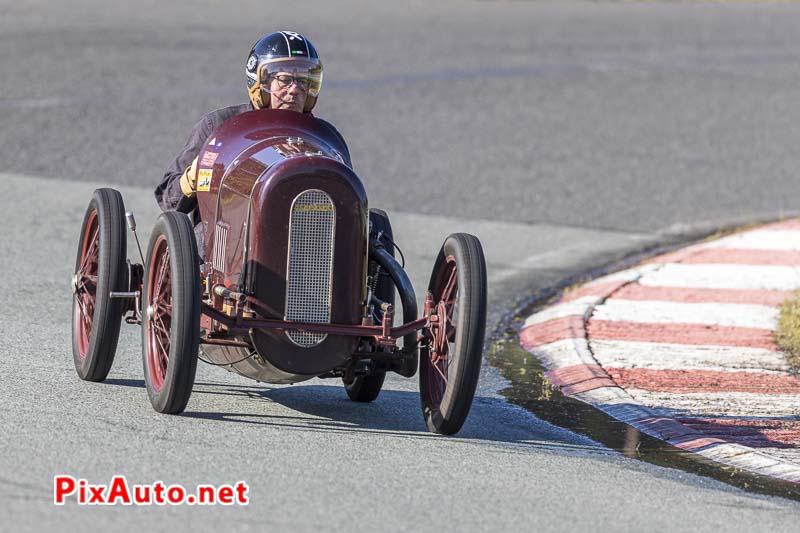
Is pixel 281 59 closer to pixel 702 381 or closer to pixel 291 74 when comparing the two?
pixel 291 74

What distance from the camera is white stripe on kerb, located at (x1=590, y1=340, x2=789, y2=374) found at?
7988 mm

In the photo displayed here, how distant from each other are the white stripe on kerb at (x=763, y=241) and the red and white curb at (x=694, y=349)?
16 millimetres

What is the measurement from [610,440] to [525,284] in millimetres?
3892

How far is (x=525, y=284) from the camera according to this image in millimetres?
10312

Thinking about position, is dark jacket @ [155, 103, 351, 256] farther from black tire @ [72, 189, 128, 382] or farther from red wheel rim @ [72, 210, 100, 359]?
red wheel rim @ [72, 210, 100, 359]

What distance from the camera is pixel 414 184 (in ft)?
43.6

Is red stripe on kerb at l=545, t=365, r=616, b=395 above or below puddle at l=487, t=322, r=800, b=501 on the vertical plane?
above

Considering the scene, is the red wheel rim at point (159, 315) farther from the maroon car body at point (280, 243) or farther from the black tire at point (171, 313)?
the maroon car body at point (280, 243)

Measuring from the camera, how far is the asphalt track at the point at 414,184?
5.27m

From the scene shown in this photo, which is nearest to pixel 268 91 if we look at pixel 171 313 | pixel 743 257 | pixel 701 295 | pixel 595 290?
pixel 171 313

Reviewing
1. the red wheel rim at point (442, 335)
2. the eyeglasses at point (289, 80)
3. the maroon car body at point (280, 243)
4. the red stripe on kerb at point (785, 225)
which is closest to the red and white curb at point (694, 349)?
the red stripe on kerb at point (785, 225)

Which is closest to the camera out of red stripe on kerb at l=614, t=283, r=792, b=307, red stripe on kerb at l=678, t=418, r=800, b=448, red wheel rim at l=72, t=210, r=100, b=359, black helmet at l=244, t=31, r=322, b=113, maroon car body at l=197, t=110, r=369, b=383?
maroon car body at l=197, t=110, r=369, b=383

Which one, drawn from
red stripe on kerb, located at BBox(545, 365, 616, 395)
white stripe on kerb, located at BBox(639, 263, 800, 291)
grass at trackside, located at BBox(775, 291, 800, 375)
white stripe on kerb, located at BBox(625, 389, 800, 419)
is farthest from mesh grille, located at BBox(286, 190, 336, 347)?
white stripe on kerb, located at BBox(639, 263, 800, 291)

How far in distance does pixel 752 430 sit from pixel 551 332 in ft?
7.34
